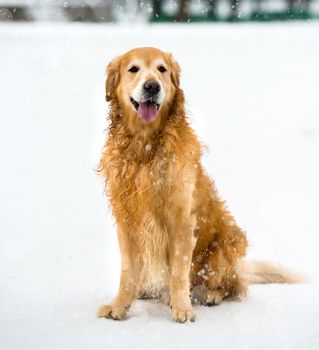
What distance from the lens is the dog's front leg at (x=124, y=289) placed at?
397 centimetres

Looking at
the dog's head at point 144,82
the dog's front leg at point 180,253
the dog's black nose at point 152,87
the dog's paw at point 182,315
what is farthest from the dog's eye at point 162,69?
the dog's paw at point 182,315

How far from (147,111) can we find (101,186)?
3.92 m

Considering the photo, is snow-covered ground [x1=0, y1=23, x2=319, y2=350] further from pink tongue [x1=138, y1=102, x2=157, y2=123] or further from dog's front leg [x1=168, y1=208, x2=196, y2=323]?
pink tongue [x1=138, y1=102, x2=157, y2=123]

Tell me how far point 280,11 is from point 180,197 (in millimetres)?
14726

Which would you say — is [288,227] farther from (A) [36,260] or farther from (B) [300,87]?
(B) [300,87]

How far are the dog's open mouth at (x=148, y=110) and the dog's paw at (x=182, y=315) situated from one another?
3.64 feet

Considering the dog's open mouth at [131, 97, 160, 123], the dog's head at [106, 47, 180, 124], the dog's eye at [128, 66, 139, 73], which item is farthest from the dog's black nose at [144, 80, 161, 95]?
the dog's eye at [128, 66, 139, 73]

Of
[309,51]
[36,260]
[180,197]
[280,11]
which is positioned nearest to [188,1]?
[280,11]

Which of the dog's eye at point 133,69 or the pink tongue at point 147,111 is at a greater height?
the dog's eye at point 133,69

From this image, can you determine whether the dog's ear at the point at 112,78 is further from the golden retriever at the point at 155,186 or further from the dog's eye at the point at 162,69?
the dog's eye at the point at 162,69

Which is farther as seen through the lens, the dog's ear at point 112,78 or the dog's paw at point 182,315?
the dog's ear at point 112,78

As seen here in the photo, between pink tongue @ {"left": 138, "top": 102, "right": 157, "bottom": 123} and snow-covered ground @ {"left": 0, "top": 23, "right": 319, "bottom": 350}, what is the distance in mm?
1164

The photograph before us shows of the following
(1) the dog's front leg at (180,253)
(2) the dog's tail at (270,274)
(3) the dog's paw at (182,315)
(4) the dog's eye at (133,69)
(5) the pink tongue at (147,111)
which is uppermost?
(4) the dog's eye at (133,69)

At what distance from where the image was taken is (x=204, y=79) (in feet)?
40.7
